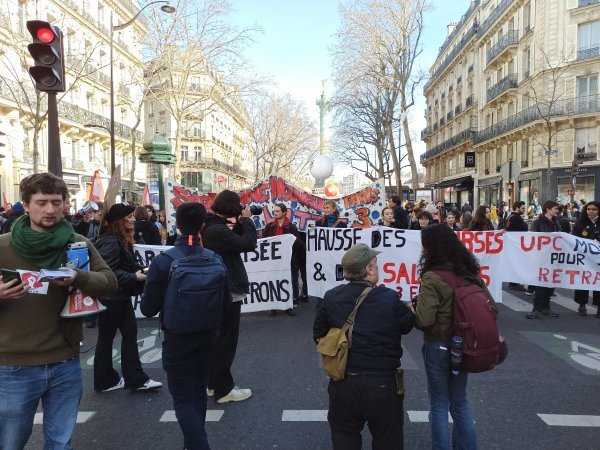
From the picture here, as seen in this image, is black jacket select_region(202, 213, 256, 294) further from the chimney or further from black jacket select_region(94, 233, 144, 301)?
the chimney

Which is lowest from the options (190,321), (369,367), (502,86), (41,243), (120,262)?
(369,367)

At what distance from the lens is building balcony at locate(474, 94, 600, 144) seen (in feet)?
97.5

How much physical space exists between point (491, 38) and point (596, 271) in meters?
40.2

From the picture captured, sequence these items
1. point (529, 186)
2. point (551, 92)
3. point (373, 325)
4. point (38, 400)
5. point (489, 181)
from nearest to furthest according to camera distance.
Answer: point (38, 400), point (373, 325), point (551, 92), point (529, 186), point (489, 181)

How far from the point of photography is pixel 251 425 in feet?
11.4

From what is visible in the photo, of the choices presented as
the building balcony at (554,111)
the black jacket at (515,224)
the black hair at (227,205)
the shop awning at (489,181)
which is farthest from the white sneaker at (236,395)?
the shop awning at (489,181)

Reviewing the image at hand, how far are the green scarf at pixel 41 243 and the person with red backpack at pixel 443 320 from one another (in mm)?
1936

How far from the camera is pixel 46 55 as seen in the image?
5324 mm

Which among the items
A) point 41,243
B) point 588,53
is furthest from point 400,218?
point 588,53

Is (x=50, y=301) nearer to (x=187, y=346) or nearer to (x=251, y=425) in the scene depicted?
(x=187, y=346)

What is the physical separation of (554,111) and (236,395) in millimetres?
34017

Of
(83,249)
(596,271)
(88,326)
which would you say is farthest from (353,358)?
(596,271)

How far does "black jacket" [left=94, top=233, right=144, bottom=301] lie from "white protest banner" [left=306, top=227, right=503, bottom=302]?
3.39m

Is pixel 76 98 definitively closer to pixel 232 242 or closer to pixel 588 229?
pixel 232 242
